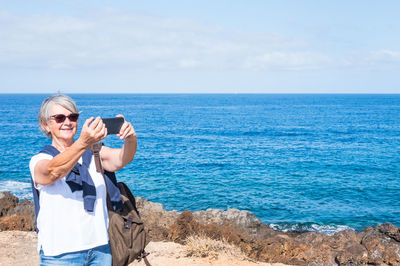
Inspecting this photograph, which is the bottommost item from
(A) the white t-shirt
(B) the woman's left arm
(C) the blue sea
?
(C) the blue sea

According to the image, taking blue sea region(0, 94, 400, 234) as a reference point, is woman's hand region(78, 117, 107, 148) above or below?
above

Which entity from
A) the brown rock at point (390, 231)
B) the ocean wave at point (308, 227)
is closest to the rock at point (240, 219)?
the ocean wave at point (308, 227)

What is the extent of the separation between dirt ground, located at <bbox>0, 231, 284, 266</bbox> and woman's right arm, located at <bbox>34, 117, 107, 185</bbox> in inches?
233

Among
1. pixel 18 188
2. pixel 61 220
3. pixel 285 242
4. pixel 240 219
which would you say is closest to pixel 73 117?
pixel 61 220

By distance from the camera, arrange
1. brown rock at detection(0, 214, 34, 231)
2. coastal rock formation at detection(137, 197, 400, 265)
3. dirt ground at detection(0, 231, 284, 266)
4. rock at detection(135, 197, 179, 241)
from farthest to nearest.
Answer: brown rock at detection(0, 214, 34, 231) < rock at detection(135, 197, 179, 241) < coastal rock formation at detection(137, 197, 400, 265) < dirt ground at detection(0, 231, 284, 266)

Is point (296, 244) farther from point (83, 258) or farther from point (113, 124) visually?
point (113, 124)

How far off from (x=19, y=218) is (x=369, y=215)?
1754cm

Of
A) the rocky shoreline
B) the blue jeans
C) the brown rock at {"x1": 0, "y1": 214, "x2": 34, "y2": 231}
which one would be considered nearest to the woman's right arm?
the blue jeans

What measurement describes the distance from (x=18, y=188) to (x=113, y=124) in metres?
24.9

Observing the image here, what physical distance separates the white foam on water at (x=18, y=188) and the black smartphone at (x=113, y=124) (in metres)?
21.6

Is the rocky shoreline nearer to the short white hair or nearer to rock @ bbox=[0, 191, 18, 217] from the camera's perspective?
rock @ bbox=[0, 191, 18, 217]

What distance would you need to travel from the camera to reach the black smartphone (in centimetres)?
266

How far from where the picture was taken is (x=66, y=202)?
2.73 metres

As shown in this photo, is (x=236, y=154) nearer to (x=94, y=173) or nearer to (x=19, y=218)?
(x=19, y=218)
